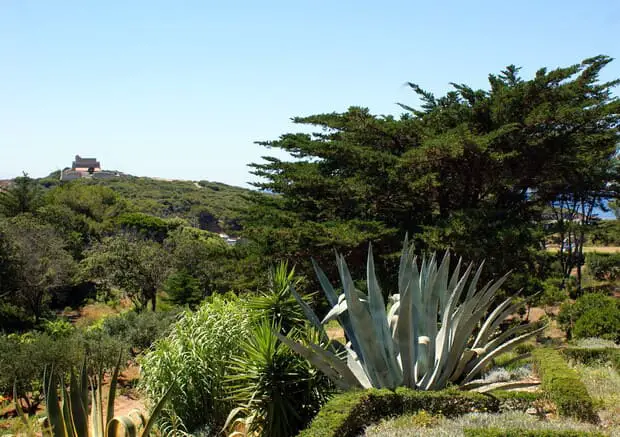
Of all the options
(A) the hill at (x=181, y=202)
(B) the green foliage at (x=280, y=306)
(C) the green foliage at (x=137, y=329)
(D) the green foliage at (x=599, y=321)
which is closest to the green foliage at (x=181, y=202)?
(A) the hill at (x=181, y=202)

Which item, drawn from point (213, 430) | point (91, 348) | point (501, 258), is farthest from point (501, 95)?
point (91, 348)

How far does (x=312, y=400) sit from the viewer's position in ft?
21.4

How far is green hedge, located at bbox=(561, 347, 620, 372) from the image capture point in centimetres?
881

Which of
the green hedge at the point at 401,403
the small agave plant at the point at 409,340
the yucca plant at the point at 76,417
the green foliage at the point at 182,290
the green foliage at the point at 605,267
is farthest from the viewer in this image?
the green foliage at the point at 182,290

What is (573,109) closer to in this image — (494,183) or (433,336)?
(494,183)

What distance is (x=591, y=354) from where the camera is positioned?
8906mm

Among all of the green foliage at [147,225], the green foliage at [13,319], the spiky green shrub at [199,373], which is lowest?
the green foliage at [13,319]

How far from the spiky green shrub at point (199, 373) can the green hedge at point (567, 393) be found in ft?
11.6

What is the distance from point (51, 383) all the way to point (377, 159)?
1145cm

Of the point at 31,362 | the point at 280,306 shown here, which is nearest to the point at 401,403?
the point at 280,306

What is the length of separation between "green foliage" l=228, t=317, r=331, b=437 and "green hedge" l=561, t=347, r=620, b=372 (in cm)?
458

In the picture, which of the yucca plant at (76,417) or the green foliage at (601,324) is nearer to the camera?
the yucca plant at (76,417)

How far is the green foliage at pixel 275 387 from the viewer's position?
20.3 feet

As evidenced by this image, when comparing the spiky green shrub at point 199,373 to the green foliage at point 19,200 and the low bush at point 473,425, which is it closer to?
the low bush at point 473,425
